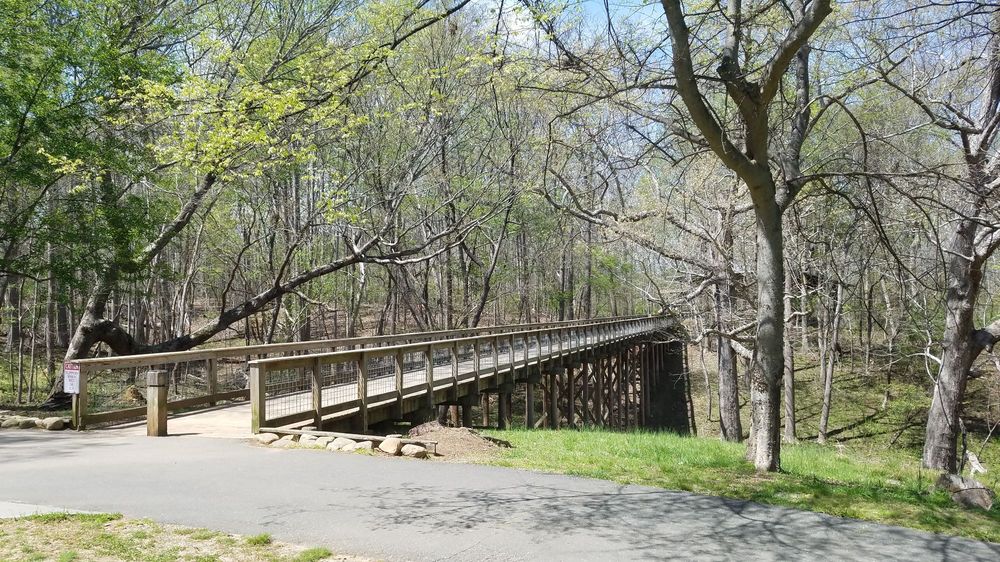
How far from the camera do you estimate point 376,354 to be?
10.4 metres

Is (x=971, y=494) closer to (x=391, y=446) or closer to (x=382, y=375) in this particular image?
(x=391, y=446)

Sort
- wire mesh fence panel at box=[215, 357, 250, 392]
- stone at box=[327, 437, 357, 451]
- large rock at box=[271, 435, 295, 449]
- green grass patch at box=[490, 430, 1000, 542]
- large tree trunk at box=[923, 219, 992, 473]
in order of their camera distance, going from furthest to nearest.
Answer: wire mesh fence panel at box=[215, 357, 250, 392] → large tree trunk at box=[923, 219, 992, 473] → large rock at box=[271, 435, 295, 449] → stone at box=[327, 437, 357, 451] → green grass patch at box=[490, 430, 1000, 542]

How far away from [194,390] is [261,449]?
17.3 meters

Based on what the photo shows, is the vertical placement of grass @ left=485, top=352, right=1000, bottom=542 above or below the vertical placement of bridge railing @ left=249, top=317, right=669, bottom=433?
below

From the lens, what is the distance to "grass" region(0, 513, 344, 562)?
4.10 metres

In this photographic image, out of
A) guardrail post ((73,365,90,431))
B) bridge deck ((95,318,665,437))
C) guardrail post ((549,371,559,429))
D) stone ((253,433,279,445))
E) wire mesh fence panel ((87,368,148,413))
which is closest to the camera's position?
stone ((253,433,279,445))

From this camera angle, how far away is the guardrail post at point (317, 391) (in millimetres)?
9258

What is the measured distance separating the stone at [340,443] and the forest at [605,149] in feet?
12.1

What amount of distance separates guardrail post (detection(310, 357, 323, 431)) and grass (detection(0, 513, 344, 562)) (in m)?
4.39

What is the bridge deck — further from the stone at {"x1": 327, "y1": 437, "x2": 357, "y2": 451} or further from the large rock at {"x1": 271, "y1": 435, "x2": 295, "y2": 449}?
the stone at {"x1": 327, "y1": 437, "x2": 357, "y2": 451}

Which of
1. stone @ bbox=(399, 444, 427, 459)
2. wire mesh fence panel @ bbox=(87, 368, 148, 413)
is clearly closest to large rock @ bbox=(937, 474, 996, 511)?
stone @ bbox=(399, 444, 427, 459)

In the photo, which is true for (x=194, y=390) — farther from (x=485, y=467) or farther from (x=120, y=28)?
(x=485, y=467)

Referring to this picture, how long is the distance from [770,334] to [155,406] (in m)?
7.68

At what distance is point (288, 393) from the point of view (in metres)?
10.1
